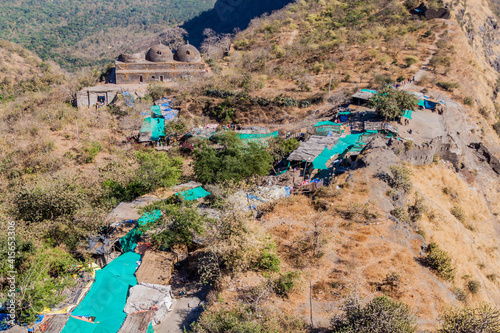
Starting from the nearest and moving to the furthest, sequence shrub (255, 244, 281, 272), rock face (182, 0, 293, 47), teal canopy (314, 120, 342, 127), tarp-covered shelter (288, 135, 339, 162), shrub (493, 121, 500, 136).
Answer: shrub (255, 244, 281, 272) < tarp-covered shelter (288, 135, 339, 162) < teal canopy (314, 120, 342, 127) < shrub (493, 121, 500, 136) < rock face (182, 0, 293, 47)

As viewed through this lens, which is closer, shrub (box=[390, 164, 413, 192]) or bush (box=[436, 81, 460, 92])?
Answer: shrub (box=[390, 164, 413, 192])

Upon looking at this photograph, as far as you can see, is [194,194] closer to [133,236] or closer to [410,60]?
[133,236]

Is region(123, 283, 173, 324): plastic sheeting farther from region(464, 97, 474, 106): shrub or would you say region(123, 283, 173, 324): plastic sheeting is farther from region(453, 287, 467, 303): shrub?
region(464, 97, 474, 106): shrub

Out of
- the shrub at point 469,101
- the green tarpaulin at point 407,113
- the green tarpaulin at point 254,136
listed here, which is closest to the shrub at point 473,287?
the green tarpaulin at point 407,113

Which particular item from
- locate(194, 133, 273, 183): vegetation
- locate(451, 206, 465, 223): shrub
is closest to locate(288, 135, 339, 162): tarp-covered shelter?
locate(194, 133, 273, 183): vegetation

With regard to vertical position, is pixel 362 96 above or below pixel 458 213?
above

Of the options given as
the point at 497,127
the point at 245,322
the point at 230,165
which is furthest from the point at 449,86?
the point at 245,322
